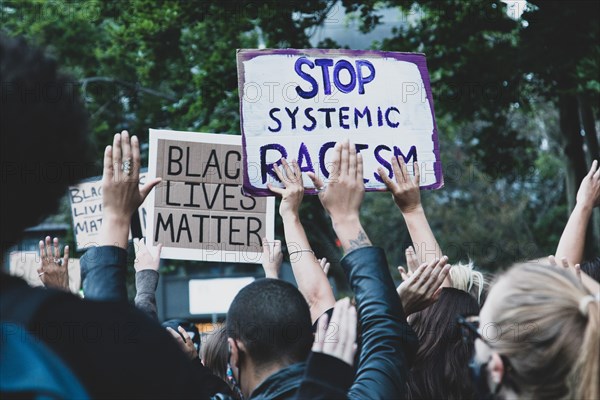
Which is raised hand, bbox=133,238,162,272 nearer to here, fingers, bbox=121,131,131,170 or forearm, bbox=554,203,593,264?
fingers, bbox=121,131,131,170

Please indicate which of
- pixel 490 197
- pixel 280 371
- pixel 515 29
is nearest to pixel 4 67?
pixel 280 371

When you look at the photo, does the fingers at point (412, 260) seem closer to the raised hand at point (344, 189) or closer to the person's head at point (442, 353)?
the person's head at point (442, 353)

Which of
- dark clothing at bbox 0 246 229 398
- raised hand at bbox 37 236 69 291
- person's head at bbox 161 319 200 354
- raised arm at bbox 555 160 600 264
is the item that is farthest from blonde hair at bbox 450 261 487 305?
dark clothing at bbox 0 246 229 398

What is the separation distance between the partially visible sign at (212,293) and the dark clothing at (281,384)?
12.4m

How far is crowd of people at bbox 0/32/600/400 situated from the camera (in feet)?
4.38

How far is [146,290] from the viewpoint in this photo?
3514 mm

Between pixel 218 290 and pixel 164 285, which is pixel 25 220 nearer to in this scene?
pixel 218 290

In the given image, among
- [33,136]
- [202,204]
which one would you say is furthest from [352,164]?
[202,204]

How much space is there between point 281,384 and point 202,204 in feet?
9.19

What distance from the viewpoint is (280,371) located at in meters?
2.21

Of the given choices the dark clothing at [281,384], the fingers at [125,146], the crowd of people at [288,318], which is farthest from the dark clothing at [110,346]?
the fingers at [125,146]

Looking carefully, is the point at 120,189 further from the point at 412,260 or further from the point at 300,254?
the point at 412,260

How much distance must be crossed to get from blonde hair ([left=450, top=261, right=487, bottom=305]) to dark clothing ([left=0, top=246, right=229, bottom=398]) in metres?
2.14

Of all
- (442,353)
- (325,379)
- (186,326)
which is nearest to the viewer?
(325,379)
